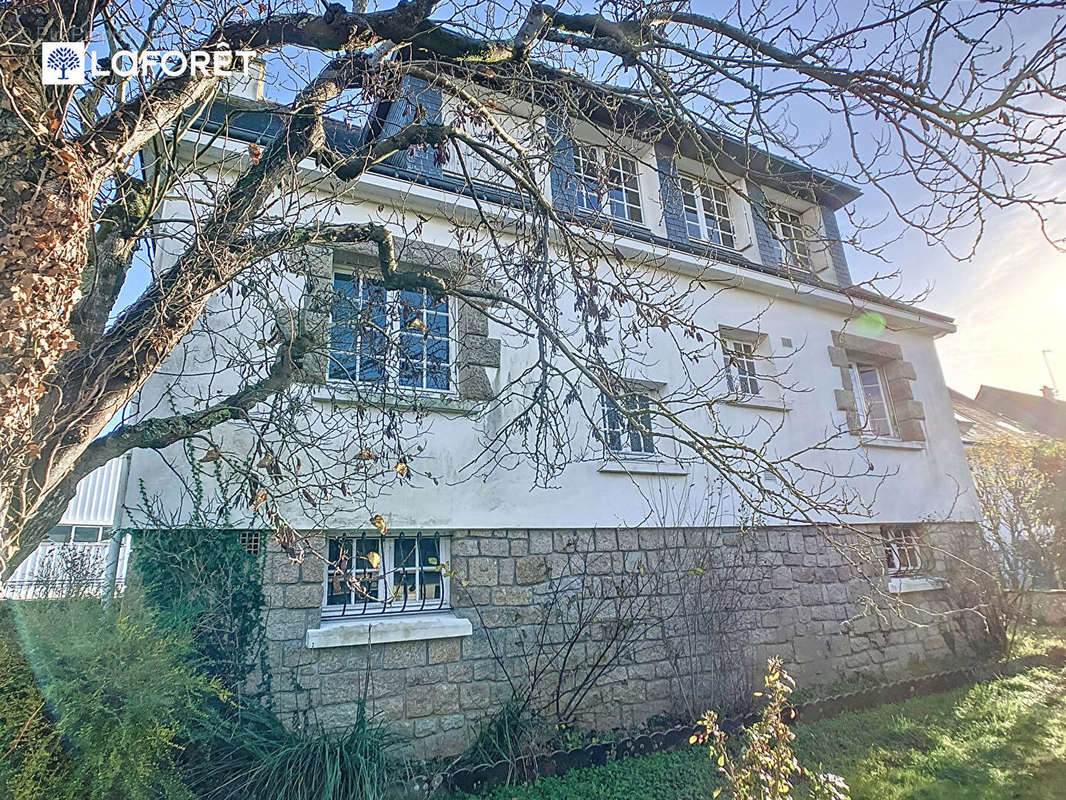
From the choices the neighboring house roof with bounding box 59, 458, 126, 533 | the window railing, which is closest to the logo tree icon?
the window railing

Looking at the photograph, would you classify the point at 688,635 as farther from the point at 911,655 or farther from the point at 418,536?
the point at 911,655

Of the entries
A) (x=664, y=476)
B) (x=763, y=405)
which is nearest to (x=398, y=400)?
(x=664, y=476)

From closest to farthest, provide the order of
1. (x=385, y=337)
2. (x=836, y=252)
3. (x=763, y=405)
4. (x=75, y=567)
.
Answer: (x=75, y=567) < (x=385, y=337) < (x=763, y=405) < (x=836, y=252)

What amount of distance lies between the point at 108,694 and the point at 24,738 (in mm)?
337

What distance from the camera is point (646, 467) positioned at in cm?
606

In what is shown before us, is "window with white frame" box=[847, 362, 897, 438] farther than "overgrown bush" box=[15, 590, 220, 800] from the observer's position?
Yes

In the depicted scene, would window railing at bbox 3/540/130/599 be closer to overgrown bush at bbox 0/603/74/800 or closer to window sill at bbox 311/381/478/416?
overgrown bush at bbox 0/603/74/800

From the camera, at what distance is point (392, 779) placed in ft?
12.5

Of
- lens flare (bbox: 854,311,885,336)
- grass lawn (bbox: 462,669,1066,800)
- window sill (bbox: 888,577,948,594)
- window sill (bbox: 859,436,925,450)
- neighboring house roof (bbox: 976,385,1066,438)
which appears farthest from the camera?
neighboring house roof (bbox: 976,385,1066,438)

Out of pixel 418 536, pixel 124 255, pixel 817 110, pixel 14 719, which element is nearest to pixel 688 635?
pixel 418 536

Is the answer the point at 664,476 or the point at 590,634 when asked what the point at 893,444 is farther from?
the point at 590,634

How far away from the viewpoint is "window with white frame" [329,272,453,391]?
4250mm

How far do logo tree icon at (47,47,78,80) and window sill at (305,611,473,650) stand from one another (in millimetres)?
3725

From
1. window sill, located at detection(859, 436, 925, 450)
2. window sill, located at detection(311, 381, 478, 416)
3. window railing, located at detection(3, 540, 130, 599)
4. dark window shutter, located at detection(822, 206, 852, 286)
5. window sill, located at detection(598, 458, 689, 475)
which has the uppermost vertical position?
dark window shutter, located at detection(822, 206, 852, 286)
